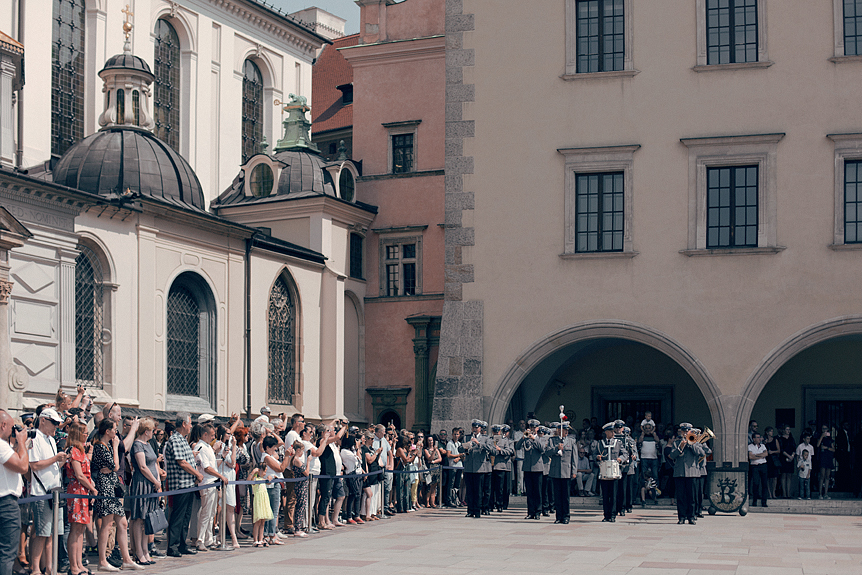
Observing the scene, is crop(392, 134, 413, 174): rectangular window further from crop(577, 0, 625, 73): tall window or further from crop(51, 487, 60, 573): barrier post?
crop(51, 487, 60, 573): barrier post

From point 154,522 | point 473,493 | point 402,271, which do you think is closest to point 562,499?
point 473,493

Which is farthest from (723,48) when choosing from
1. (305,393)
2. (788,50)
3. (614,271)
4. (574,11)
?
(305,393)

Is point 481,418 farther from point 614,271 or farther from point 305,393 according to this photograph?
point 305,393

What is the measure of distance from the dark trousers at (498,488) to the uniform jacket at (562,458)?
89.9 inches

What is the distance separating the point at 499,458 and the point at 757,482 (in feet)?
17.6

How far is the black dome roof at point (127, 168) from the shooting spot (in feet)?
97.1

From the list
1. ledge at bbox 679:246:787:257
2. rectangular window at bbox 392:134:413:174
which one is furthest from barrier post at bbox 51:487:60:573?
rectangular window at bbox 392:134:413:174

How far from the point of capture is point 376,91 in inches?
1540

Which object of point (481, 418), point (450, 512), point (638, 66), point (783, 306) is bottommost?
point (450, 512)

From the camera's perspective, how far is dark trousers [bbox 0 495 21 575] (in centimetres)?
1026

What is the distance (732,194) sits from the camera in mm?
23812

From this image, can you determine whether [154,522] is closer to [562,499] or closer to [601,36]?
[562,499]

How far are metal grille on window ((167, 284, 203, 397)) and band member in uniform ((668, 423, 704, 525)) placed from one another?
45.8 ft

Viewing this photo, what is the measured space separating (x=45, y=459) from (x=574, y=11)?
16728 millimetres
